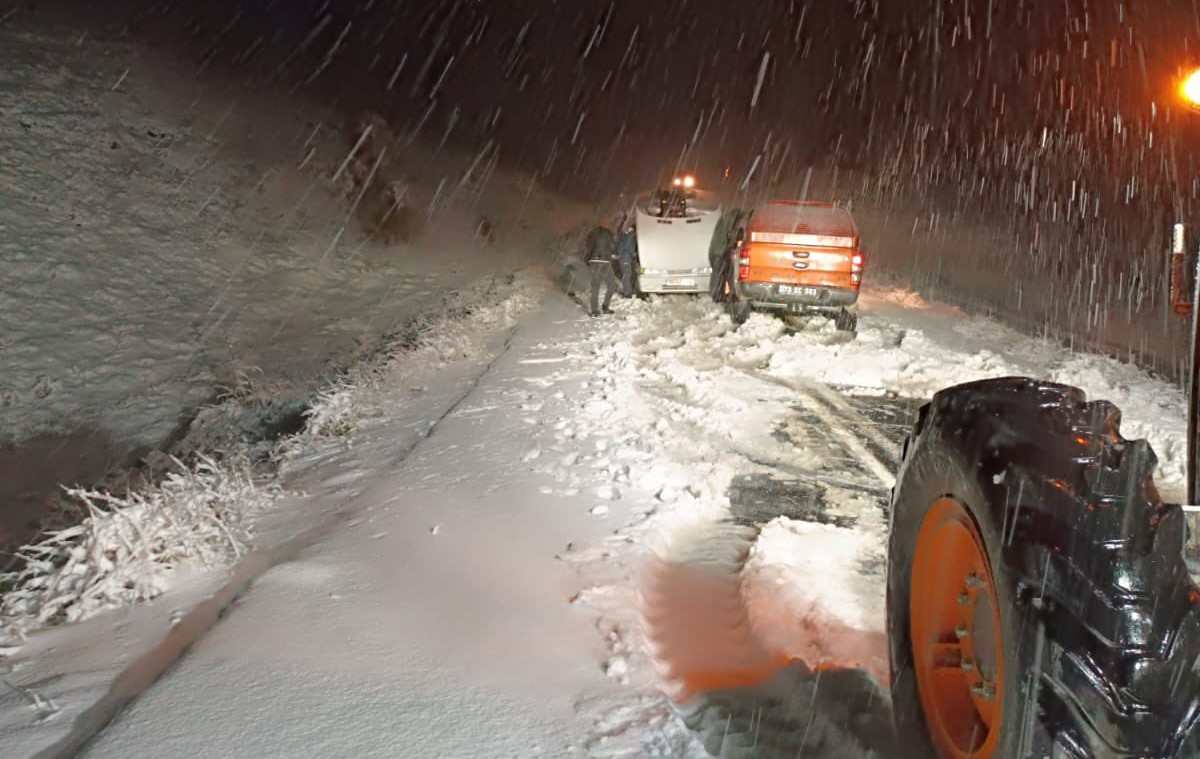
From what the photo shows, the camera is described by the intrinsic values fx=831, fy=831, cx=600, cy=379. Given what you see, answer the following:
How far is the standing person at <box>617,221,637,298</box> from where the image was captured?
16.0 meters

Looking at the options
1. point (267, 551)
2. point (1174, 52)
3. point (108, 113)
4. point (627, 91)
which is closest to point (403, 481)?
point (267, 551)

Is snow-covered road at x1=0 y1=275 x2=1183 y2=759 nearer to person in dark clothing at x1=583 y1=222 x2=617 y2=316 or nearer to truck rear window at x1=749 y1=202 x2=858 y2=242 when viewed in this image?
truck rear window at x1=749 y1=202 x2=858 y2=242

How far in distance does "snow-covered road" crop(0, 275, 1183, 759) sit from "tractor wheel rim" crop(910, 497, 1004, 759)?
0.72 meters

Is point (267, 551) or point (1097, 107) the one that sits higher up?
point (1097, 107)

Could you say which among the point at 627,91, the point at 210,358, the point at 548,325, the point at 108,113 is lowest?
the point at 210,358

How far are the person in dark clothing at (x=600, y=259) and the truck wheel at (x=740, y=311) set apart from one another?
2.42 m

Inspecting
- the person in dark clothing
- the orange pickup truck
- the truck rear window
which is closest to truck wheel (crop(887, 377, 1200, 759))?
the orange pickup truck

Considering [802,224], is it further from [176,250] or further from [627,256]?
[176,250]

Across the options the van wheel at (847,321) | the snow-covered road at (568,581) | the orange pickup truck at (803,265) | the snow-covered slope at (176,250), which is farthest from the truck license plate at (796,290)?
the snow-covered slope at (176,250)

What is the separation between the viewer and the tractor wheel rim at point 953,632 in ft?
8.39

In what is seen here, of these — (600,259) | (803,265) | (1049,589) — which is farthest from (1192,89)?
(600,259)

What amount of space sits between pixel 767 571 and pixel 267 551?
3.08 meters

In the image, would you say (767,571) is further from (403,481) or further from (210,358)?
(210,358)

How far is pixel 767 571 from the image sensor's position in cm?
489
